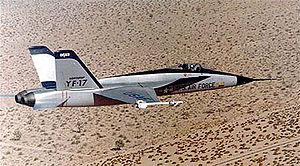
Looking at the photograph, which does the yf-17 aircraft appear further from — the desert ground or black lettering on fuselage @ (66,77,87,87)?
the desert ground

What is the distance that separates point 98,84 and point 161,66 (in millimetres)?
22622

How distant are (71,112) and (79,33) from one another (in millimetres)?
23823

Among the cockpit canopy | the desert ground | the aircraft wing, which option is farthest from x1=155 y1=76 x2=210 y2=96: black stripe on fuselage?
the desert ground

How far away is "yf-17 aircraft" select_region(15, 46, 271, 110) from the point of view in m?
34.4

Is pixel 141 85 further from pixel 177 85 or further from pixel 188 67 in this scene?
pixel 188 67

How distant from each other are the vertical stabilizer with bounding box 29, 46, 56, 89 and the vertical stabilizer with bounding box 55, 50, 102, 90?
308cm

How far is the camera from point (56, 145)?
4238 centimetres

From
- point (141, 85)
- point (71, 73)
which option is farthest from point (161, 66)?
point (71, 73)

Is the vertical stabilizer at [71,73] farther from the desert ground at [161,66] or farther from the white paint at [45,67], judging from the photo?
the desert ground at [161,66]

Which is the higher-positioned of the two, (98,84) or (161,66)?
(161,66)

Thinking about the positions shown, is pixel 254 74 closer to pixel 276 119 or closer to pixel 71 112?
pixel 276 119

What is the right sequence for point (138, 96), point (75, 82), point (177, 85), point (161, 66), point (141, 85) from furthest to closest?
point (161, 66) < point (177, 85) < point (141, 85) < point (75, 82) < point (138, 96)

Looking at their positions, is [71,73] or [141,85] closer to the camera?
[71,73]

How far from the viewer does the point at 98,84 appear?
36.6m
